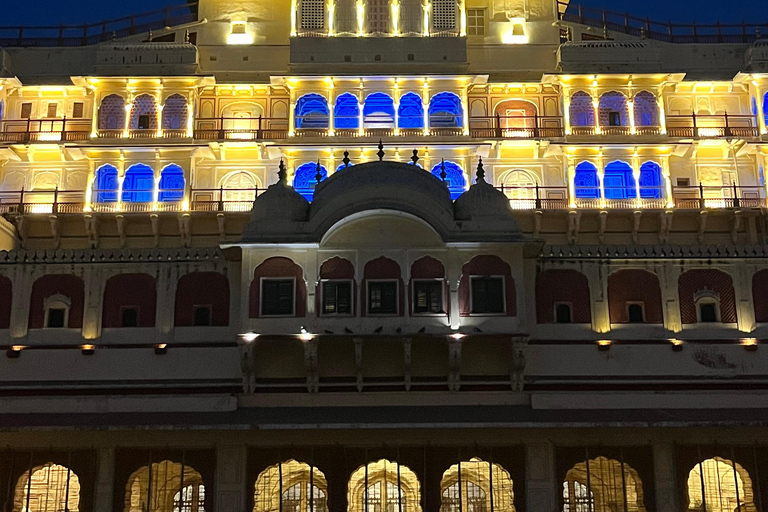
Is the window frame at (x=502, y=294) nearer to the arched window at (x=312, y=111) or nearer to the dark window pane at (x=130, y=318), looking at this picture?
the dark window pane at (x=130, y=318)

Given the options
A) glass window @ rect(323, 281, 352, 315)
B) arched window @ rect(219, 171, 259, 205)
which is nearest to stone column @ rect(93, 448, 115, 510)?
glass window @ rect(323, 281, 352, 315)

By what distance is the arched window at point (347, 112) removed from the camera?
34906mm

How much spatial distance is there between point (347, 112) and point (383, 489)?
47.5 feet

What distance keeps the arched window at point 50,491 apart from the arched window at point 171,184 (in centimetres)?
Result: 1244

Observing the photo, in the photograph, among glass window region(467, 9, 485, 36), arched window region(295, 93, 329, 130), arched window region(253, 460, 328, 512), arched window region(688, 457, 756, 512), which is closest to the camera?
arched window region(688, 457, 756, 512)

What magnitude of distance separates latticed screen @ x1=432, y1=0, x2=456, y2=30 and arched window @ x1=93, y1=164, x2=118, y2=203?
11.6 meters

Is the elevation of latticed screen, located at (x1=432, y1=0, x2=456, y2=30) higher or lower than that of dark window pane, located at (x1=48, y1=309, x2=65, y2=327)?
higher

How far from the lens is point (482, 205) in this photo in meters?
25.4

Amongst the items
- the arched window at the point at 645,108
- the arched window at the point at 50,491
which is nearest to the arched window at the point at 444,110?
the arched window at the point at 645,108

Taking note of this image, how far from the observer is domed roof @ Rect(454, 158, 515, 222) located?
25.3m

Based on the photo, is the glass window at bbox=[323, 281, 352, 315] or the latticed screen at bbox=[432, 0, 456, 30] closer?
the glass window at bbox=[323, 281, 352, 315]

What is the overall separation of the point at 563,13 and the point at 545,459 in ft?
68.6

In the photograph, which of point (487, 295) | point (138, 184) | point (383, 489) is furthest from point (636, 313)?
point (138, 184)

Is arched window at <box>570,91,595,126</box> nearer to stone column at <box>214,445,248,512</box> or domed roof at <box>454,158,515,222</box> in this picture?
domed roof at <box>454,158,515,222</box>
